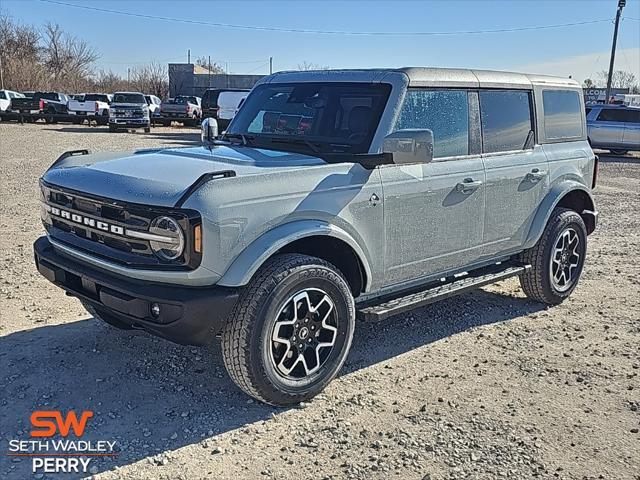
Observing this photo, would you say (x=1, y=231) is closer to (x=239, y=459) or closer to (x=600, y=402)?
(x=239, y=459)

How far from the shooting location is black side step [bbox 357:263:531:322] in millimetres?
4449

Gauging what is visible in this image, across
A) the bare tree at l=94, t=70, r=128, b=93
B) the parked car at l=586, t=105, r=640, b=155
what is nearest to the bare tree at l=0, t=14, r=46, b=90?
the bare tree at l=94, t=70, r=128, b=93

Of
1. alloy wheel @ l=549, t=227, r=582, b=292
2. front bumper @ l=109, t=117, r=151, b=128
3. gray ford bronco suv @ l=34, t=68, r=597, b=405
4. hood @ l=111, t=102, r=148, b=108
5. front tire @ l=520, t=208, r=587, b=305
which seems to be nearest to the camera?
gray ford bronco suv @ l=34, t=68, r=597, b=405

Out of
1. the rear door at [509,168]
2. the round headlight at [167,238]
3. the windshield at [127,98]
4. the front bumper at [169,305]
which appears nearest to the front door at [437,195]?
the rear door at [509,168]

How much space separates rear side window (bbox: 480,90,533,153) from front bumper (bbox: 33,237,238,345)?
277 cm

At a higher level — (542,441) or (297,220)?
(297,220)

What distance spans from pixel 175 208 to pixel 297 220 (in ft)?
2.59

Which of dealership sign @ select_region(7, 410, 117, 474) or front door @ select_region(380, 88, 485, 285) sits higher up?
front door @ select_region(380, 88, 485, 285)

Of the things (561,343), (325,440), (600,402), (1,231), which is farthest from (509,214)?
(1,231)

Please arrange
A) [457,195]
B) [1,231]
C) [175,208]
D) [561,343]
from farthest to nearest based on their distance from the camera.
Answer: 1. [1,231]
2. [561,343]
3. [457,195]
4. [175,208]

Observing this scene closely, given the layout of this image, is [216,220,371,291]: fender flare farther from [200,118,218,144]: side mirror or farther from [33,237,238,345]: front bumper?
[200,118,218,144]: side mirror

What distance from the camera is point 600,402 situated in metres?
4.25

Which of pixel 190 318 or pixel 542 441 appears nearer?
pixel 190 318

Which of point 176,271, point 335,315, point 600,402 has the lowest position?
point 600,402
